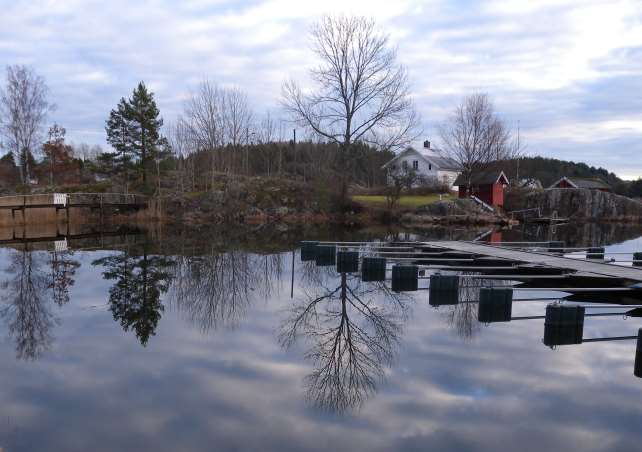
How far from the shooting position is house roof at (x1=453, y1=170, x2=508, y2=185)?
147 ft

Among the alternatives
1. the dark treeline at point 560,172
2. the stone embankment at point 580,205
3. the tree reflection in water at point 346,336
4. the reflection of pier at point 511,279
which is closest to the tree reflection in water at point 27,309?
the tree reflection in water at point 346,336

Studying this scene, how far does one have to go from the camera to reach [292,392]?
5.93 meters

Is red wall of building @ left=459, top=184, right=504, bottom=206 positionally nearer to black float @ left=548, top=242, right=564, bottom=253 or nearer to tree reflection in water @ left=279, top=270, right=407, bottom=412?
black float @ left=548, top=242, right=564, bottom=253

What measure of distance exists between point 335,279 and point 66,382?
26.3 feet

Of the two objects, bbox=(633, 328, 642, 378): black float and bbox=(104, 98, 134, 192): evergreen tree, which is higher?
bbox=(104, 98, 134, 192): evergreen tree

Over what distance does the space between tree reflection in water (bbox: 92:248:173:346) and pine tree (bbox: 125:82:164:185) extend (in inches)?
999

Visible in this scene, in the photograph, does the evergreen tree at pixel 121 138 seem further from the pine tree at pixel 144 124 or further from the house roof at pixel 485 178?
the house roof at pixel 485 178

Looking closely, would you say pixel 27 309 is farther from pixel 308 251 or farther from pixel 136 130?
pixel 136 130

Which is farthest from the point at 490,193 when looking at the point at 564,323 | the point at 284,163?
the point at 564,323

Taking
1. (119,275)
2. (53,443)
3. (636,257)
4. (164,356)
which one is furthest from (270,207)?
(53,443)

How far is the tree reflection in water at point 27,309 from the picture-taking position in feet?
25.4

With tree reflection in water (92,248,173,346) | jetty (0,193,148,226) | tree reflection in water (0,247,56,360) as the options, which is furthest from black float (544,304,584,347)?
jetty (0,193,148,226)

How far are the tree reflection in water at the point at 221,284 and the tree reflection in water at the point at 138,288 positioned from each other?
408 mm

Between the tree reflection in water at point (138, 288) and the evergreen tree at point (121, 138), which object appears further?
the evergreen tree at point (121, 138)
